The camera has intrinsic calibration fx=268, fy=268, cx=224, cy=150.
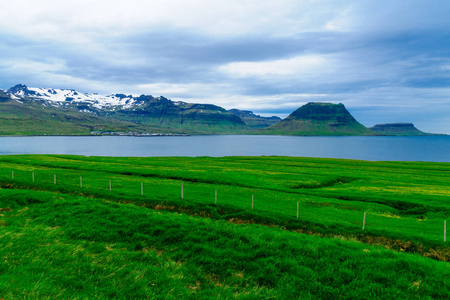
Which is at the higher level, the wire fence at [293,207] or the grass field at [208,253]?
the grass field at [208,253]

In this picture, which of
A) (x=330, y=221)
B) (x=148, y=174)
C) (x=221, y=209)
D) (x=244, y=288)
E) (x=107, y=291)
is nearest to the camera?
(x=107, y=291)

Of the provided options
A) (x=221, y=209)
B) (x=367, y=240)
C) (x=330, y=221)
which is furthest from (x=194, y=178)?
(x=367, y=240)

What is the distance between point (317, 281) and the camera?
1470 centimetres

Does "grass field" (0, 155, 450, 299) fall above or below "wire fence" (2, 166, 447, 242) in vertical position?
above

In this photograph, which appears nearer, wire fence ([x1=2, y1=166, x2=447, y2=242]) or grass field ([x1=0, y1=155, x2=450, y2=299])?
grass field ([x1=0, y1=155, x2=450, y2=299])

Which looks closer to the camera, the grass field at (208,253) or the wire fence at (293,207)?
the grass field at (208,253)

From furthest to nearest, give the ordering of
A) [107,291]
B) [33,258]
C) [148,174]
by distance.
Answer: [148,174], [33,258], [107,291]

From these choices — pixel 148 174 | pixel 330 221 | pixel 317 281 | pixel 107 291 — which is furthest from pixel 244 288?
pixel 148 174

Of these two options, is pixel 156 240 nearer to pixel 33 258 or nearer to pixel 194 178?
pixel 33 258

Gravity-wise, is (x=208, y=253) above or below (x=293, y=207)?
above

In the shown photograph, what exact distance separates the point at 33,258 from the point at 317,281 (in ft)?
53.8

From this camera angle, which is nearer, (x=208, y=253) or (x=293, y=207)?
(x=208, y=253)

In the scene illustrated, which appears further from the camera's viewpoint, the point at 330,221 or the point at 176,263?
the point at 330,221

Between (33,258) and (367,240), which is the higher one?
(33,258)
